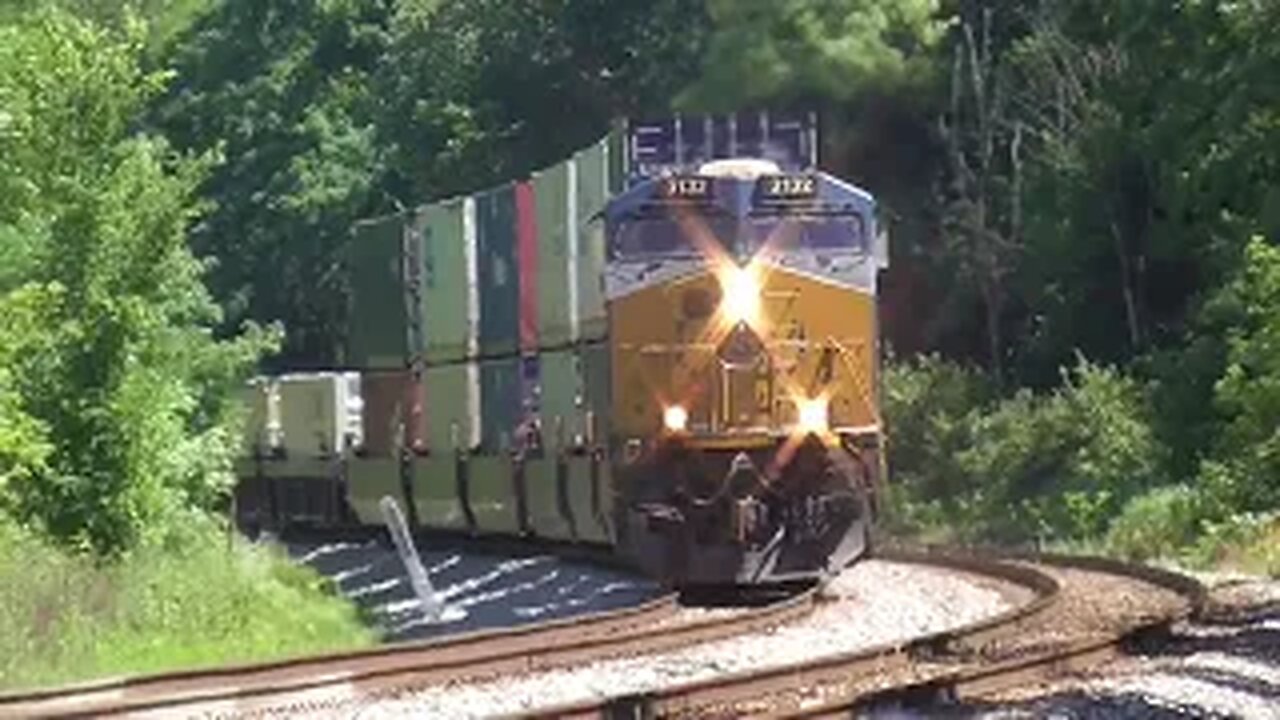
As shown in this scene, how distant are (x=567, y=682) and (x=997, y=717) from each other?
12.6 feet

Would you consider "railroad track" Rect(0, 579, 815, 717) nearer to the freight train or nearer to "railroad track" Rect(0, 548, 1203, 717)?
"railroad track" Rect(0, 548, 1203, 717)

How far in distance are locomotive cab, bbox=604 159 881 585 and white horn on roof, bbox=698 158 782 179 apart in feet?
0.12

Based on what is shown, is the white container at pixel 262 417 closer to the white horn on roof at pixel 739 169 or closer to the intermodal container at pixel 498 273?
the intermodal container at pixel 498 273

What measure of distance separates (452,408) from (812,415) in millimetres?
7948

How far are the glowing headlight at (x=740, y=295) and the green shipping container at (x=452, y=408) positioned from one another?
21.7ft

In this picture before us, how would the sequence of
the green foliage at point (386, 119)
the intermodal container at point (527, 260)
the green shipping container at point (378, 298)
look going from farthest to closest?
the green foliage at point (386, 119) < the green shipping container at point (378, 298) < the intermodal container at point (527, 260)

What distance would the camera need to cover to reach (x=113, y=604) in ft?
64.2

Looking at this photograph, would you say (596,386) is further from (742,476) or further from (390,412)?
(390,412)

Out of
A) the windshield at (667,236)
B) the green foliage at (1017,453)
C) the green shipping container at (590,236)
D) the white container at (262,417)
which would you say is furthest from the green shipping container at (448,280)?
the white container at (262,417)

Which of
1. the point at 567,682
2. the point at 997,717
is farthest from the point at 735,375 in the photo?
the point at 997,717

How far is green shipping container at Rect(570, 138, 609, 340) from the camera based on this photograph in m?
21.1

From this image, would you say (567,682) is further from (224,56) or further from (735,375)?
(224,56)

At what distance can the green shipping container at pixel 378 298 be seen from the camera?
30.4 m

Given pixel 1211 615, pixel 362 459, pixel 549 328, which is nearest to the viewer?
pixel 1211 615
